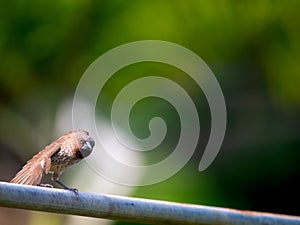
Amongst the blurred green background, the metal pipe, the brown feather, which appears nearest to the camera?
the metal pipe

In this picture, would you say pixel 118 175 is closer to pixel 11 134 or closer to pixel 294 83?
pixel 11 134

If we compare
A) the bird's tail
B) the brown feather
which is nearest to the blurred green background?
the brown feather

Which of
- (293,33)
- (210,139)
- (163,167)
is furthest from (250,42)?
(163,167)

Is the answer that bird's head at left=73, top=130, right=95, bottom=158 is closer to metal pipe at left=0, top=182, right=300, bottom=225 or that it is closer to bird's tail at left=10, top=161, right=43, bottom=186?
bird's tail at left=10, top=161, right=43, bottom=186

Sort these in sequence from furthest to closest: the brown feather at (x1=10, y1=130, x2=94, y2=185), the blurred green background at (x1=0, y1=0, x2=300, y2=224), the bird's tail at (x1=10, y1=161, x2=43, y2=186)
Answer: the blurred green background at (x1=0, y1=0, x2=300, y2=224), the brown feather at (x1=10, y1=130, x2=94, y2=185), the bird's tail at (x1=10, y1=161, x2=43, y2=186)

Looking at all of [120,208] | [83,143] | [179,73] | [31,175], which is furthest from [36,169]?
[179,73]

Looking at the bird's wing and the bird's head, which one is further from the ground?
the bird's head
